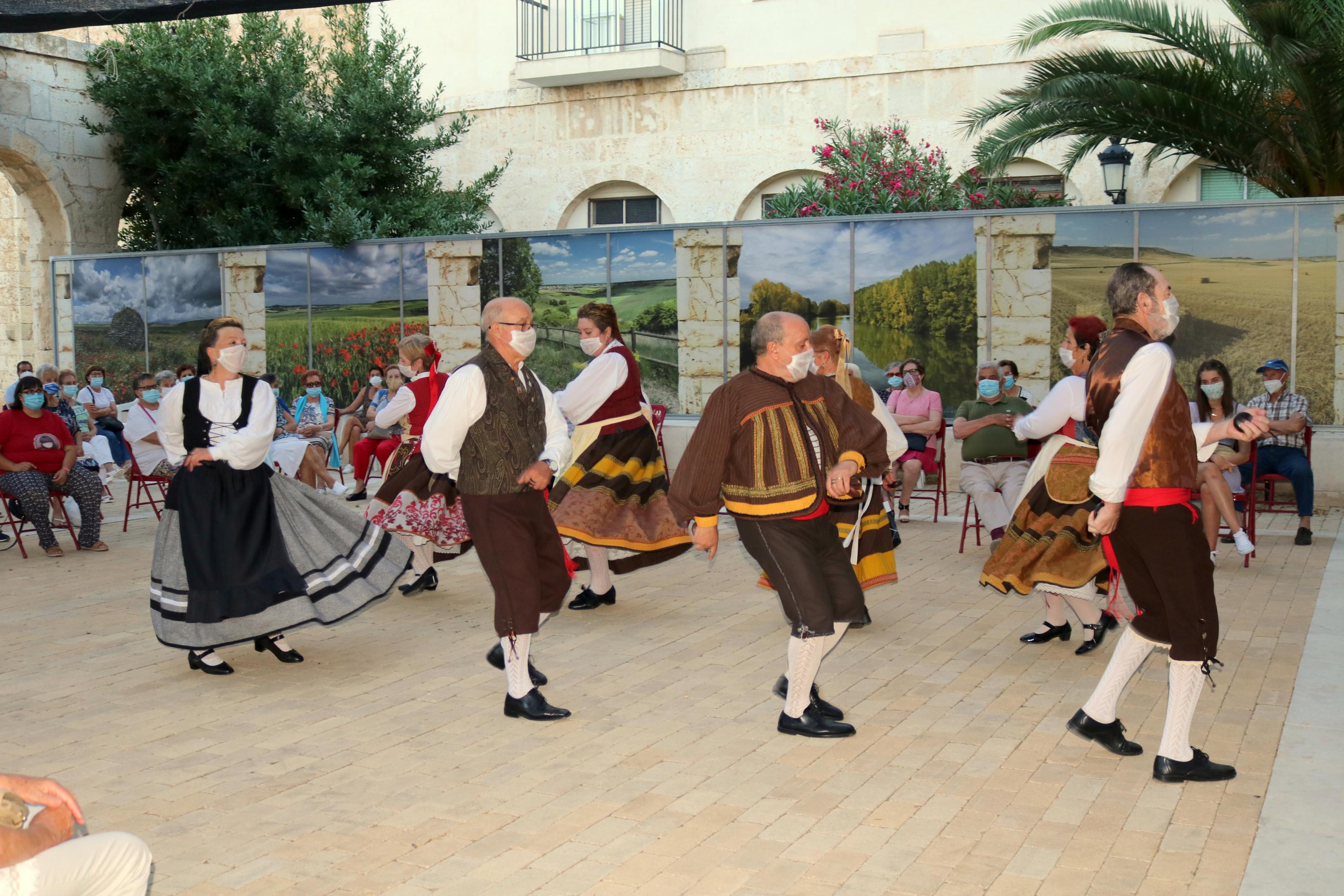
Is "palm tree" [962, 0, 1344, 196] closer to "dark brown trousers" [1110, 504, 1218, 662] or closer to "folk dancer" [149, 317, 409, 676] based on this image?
"dark brown trousers" [1110, 504, 1218, 662]

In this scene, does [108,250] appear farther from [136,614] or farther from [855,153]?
[136,614]

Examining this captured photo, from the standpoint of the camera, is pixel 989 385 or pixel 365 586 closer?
pixel 365 586

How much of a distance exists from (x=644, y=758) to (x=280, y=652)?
2.52 meters

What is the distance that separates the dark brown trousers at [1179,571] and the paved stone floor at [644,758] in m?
0.52

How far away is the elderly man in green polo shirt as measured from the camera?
349 inches

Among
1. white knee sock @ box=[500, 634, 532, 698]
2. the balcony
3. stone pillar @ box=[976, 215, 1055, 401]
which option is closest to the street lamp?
A: stone pillar @ box=[976, 215, 1055, 401]

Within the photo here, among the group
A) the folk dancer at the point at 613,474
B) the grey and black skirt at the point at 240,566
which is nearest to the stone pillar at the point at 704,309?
the folk dancer at the point at 613,474

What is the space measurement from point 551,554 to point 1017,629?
9.61ft

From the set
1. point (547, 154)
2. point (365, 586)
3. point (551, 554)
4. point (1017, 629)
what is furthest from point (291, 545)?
point (547, 154)

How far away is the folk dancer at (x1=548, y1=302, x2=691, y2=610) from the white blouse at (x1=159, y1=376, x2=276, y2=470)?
1.71 meters

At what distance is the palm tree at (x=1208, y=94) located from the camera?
11695mm

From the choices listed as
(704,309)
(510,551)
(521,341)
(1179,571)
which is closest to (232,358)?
(521,341)

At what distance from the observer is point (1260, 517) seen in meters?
11.7

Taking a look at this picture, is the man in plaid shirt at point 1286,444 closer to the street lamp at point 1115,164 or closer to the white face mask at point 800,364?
the street lamp at point 1115,164
